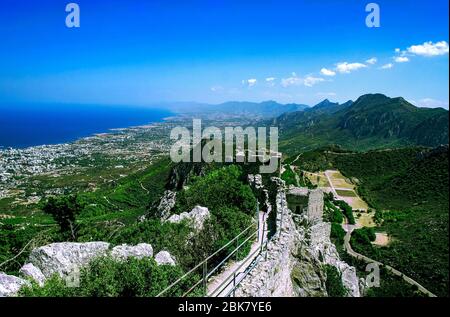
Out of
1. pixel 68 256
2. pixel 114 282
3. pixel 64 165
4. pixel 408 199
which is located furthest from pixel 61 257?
pixel 64 165

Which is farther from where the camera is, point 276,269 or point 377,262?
Answer: point 377,262

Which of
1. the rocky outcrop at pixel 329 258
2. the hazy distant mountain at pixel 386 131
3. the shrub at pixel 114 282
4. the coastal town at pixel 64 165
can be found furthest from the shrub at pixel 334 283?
the hazy distant mountain at pixel 386 131

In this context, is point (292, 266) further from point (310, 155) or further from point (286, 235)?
point (310, 155)

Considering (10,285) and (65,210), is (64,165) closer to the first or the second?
(65,210)

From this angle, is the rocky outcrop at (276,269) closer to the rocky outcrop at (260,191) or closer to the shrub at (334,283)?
the rocky outcrop at (260,191)

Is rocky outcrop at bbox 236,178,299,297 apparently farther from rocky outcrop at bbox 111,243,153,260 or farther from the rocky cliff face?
rocky outcrop at bbox 111,243,153,260

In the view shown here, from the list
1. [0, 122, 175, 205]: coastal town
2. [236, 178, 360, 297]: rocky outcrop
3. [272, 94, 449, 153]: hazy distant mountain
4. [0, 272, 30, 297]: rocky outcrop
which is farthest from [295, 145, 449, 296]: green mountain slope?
[272, 94, 449, 153]: hazy distant mountain
